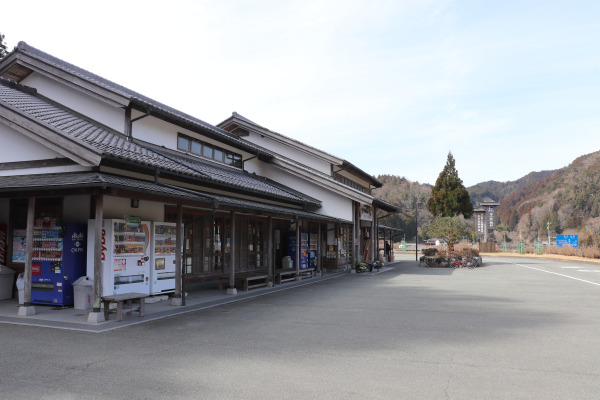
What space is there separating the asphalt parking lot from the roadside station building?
6.31 feet

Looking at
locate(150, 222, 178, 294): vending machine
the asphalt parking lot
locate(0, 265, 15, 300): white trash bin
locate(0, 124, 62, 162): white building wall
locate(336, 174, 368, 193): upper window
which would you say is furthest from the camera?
locate(336, 174, 368, 193): upper window

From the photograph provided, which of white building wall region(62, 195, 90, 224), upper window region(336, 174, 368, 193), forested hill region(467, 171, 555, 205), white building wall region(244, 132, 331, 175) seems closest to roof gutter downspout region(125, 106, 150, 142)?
white building wall region(62, 195, 90, 224)

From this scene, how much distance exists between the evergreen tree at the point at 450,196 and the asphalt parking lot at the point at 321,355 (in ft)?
84.0

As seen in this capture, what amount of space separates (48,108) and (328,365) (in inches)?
392

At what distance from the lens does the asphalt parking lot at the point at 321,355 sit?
4539 mm

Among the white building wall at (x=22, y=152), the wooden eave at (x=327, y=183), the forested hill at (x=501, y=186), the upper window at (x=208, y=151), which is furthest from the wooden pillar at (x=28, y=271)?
the forested hill at (x=501, y=186)

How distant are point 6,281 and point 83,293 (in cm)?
282

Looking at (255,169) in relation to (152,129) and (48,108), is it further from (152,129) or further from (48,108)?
(48,108)

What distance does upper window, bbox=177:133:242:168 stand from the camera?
14.1m

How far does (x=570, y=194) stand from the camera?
247 ft

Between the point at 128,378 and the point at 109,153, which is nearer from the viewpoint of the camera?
the point at 128,378

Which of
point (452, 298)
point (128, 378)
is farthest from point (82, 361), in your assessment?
point (452, 298)

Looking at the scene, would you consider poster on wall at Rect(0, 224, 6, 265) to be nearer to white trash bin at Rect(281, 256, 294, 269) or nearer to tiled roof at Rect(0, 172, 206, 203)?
tiled roof at Rect(0, 172, 206, 203)

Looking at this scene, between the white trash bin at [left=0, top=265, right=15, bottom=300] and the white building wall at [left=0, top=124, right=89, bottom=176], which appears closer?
the white building wall at [left=0, top=124, right=89, bottom=176]
